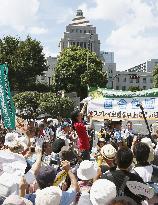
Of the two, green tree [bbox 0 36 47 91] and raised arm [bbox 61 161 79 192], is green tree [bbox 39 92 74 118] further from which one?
raised arm [bbox 61 161 79 192]

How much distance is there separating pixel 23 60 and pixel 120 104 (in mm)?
58282

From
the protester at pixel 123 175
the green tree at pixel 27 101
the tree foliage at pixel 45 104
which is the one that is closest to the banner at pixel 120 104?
the protester at pixel 123 175

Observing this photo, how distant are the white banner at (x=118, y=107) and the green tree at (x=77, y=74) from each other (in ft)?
190

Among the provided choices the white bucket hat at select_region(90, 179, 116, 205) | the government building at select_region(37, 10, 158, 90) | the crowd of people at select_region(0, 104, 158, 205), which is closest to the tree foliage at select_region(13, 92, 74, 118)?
the crowd of people at select_region(0, 104, 158, 205)

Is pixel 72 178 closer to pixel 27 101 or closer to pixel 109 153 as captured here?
pixel 109 153

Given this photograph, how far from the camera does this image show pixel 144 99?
1273 cm

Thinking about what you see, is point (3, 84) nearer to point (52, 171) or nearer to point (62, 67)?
point (52, 171)

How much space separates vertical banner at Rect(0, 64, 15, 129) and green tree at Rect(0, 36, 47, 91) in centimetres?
5740

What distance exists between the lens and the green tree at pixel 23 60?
70312 millimetres

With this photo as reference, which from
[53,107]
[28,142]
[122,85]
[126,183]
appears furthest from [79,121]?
[122,85]

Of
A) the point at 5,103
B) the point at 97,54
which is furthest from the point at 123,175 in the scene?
the point at 97,54

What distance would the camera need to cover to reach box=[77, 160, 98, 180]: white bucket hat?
5223 millimetres

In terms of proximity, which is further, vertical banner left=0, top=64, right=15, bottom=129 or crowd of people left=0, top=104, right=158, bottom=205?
vertical banner left=0, top=64, right=15, bottom=129

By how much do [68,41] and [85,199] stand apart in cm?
14811
